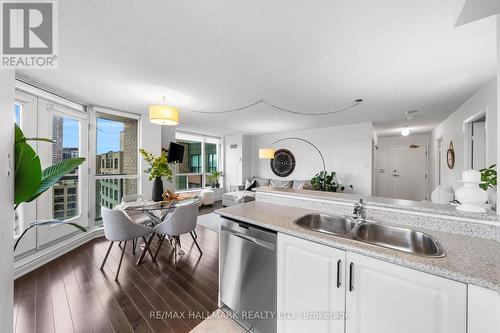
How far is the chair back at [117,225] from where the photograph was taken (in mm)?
2156

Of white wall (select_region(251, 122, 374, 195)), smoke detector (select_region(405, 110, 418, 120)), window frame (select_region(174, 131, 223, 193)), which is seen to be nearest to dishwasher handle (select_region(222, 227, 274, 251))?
smoke detector (select_region(405, 110, 418, 120))

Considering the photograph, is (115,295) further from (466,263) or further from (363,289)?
(466,263)

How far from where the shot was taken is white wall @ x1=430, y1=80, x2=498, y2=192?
2.26 metres

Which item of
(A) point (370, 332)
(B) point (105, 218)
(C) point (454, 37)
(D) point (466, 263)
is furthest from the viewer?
(B) point (105, 218)

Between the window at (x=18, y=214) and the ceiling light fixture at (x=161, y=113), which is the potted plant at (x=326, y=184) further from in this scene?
the window at (x=18, y=214)

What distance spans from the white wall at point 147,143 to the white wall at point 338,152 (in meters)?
3.69

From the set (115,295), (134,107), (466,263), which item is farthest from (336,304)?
(134,107)

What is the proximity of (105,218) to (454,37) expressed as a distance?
394cm

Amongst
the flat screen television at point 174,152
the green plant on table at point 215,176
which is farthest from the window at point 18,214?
the green plant on table at point 215,176

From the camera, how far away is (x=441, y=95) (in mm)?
2840

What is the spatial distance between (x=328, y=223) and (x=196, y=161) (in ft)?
18.4


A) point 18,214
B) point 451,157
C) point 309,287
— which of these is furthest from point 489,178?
point 18,214

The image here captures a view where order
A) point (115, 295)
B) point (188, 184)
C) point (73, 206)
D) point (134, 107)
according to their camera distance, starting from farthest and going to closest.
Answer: point (188, 184), point (134, 107), point (73, 206), point (115, 295)

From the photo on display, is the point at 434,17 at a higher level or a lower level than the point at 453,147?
higher
